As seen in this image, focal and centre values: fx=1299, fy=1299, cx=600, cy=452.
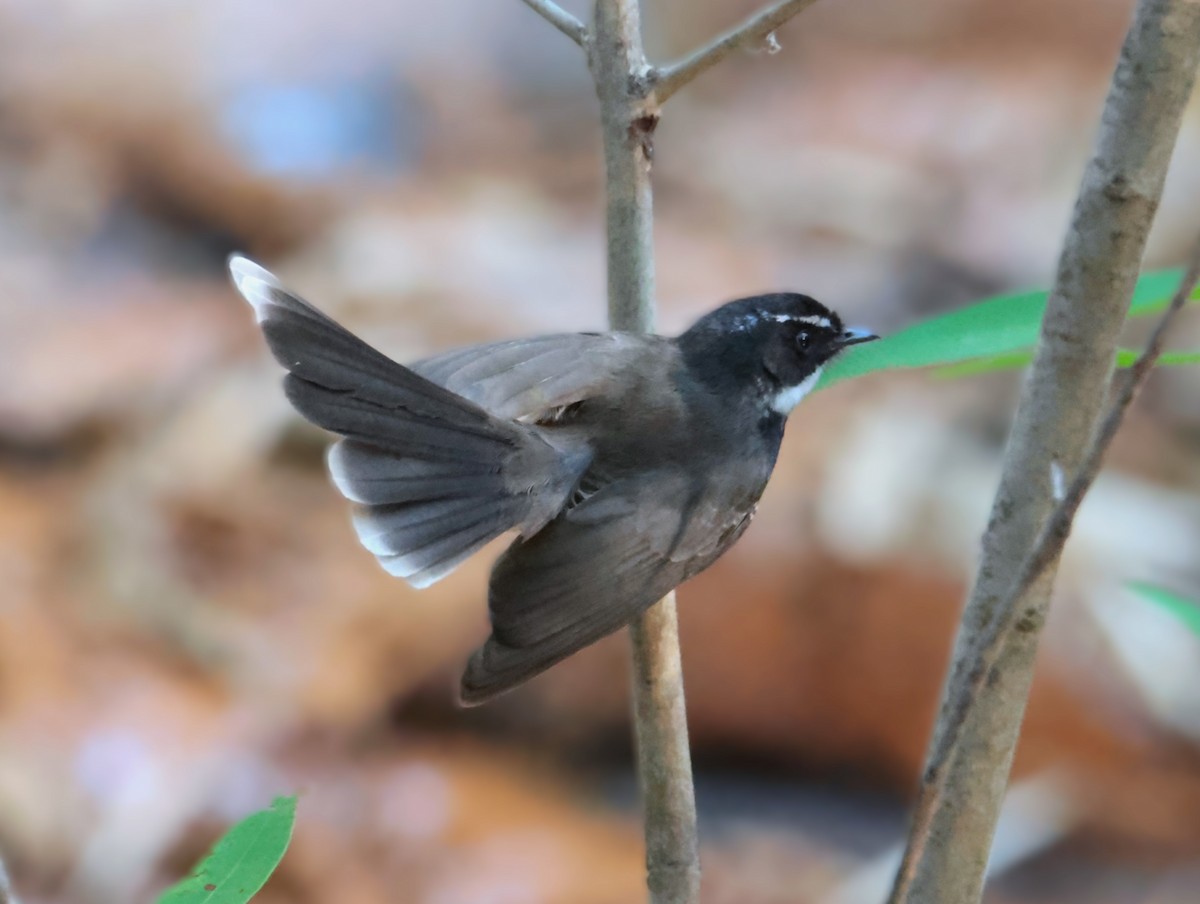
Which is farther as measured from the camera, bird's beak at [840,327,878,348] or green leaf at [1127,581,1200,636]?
bird's beak at [840,327,878,348]

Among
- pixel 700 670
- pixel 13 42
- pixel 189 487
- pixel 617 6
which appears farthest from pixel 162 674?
pixel 13 42

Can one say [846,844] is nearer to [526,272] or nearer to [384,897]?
[384,897]

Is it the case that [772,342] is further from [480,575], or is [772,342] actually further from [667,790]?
[480,575]

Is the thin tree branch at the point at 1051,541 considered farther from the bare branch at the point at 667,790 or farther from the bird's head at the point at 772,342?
the bird's head at the point at 772,342

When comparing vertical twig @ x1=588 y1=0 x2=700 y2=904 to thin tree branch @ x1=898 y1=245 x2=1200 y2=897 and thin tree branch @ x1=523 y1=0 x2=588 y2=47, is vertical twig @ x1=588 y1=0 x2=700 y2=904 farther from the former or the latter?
thin tree branch @ x1=898 y1=245 x2=1200 y2=897

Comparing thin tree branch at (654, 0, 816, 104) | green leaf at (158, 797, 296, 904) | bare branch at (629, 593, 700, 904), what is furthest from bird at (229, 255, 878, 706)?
green leaf at (158, 797, 296, 904)

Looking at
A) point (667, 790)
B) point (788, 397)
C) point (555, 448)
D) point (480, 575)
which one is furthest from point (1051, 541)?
point (480, 575)

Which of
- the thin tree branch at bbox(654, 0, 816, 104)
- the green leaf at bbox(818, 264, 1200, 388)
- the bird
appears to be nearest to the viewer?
the green leaf at bbox(818, 264, 1200, 388)

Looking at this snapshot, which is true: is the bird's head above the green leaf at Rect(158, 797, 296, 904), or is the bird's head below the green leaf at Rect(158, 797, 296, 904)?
above
